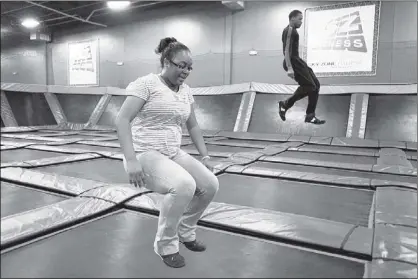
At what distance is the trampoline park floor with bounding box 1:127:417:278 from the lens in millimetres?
892

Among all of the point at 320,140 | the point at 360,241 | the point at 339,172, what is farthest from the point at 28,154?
the point at 320,140

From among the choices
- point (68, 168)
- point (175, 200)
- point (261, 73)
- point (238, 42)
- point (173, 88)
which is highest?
point (238, 42)

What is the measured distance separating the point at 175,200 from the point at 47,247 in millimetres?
455

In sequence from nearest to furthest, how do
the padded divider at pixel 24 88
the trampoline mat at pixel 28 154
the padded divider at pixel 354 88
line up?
1. the trampoline mat at pixel 28 154
2. the padded divider at pixel 354 88
3. the padded divider at pixel 24 88

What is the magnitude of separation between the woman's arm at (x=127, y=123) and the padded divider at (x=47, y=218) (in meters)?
0.39

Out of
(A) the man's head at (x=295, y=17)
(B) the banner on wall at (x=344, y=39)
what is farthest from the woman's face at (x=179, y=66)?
(B) the banner on wall at (x=344, y=39)

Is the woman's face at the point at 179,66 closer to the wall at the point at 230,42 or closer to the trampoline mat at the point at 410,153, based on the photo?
the trampoline mat at the point at 410,153

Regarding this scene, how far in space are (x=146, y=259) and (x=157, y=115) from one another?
403mm

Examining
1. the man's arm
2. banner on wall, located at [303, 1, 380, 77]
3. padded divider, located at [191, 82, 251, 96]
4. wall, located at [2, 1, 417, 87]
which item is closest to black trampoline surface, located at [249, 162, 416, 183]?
the man's arm

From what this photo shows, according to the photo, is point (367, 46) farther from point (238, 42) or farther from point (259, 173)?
point (259, 173)

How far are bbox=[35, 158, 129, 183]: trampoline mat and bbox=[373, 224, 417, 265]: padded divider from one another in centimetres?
141

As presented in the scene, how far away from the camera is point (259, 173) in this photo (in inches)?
87.0

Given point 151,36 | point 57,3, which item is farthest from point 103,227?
point 57,3

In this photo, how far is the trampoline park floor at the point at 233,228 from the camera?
89 cm
